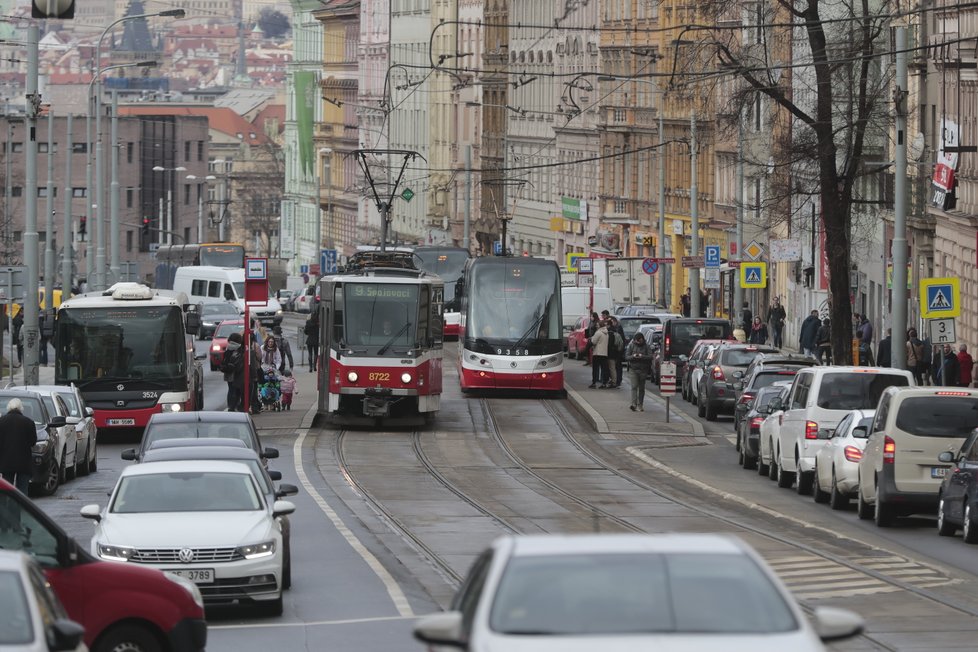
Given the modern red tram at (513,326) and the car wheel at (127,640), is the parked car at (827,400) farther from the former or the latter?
the modern red tram at (513,326)

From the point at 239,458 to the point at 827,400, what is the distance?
12.2m

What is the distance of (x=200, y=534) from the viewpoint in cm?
1656

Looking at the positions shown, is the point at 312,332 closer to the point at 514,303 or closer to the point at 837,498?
the point at 514,303

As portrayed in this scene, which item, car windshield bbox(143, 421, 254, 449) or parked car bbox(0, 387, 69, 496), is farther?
parked car bbox(0, 387, 69, 496)

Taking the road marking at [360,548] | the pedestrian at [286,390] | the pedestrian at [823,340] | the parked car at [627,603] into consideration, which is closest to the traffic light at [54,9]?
the road marking at [360,548]

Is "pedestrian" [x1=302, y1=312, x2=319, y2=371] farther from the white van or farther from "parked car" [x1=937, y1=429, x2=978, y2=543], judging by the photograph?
"parked car" [x1=937, y1=429, x2=978, y2=543]

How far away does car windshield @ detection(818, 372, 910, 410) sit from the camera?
29.0 m

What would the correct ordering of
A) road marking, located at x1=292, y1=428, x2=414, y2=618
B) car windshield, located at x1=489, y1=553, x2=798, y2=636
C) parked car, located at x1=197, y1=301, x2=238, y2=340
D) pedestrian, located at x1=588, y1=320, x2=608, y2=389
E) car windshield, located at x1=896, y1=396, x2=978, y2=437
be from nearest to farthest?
car windshield, located at x1=489, y1=553, x2=798, y2=636, road marking, located at x1=292, y1=428, x2=414, y2=618, car windshield, located at x1=896, y1=396, x2=978, y2=437, pedestrian, located at x1=588, y1=320, x2=608, y2=389, parked car, located at x1=197, y1=301, x2=238, y2=340

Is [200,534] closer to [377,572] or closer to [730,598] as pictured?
[377,572]

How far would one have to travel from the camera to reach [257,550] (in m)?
16.7

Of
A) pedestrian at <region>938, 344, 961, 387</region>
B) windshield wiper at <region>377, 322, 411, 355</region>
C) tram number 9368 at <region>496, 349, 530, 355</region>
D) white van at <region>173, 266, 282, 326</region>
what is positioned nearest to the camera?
windshield wiper at <region>377, 322, 411, 355</region>

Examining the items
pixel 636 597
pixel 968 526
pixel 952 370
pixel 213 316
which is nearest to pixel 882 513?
pixel 968 526

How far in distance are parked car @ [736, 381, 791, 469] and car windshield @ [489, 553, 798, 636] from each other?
24.0 meters

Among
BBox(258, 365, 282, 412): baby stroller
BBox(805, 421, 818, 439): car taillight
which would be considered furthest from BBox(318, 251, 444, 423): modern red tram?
BBox(805, 421, 818, 439): car taillight
